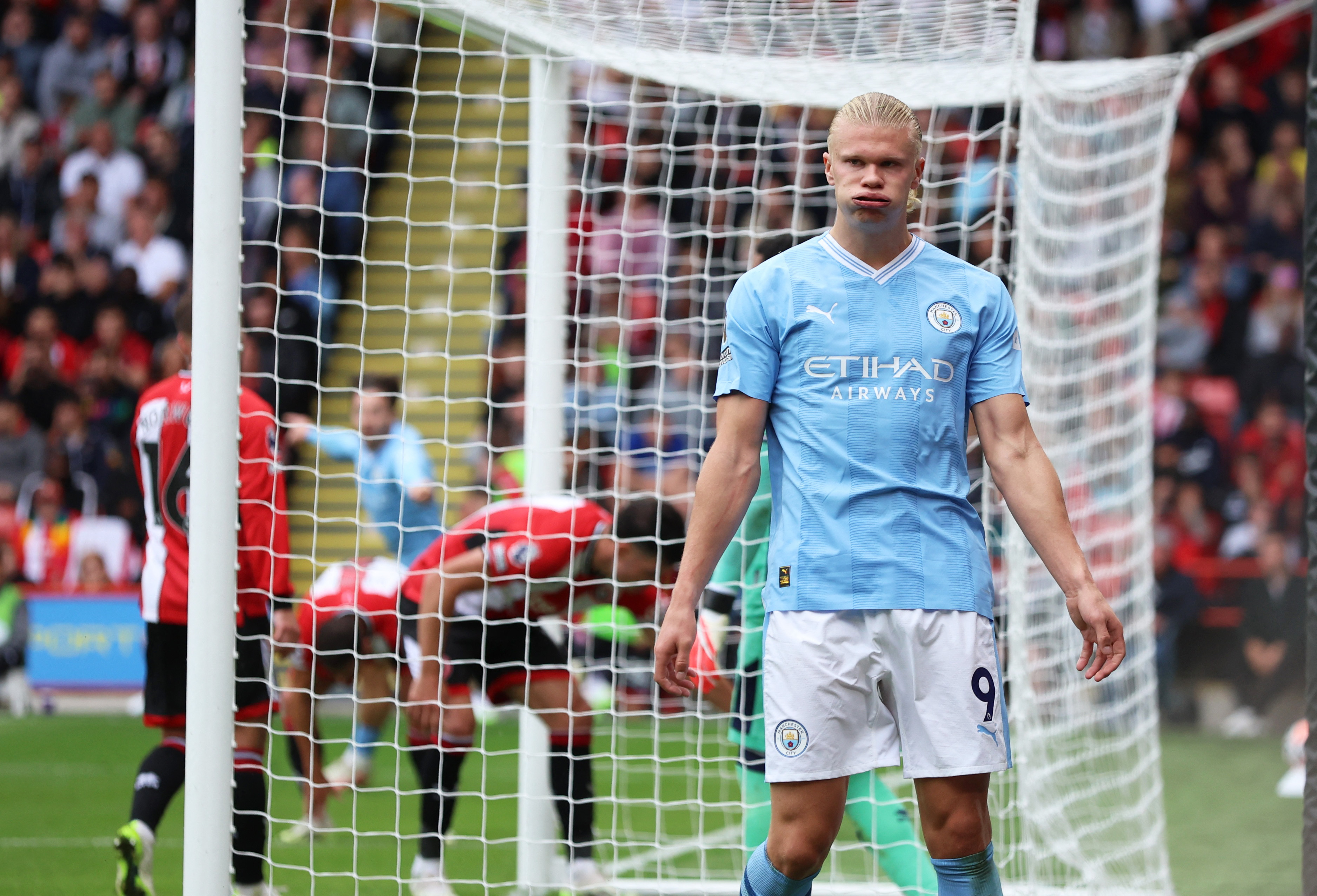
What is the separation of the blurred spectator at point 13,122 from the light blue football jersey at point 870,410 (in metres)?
14.1

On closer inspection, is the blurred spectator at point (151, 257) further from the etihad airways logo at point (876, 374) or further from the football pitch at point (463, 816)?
the etihad airways logo at point (876, 374)

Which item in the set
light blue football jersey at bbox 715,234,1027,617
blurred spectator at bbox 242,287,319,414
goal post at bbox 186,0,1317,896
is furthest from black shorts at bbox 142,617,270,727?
blurred spectator at bbox 242,287,319,414

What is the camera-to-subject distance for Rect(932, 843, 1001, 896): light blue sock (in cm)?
318

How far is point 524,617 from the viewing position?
5.68 meters

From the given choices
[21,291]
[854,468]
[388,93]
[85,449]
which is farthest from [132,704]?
[854,468]

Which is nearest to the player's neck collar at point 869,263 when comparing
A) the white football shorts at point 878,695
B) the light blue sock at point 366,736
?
the white football shorts at point 878,695

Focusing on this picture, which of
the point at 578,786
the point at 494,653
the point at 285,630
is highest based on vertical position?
the point at 285,630

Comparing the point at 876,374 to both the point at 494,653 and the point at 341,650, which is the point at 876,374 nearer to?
the point at 494,653

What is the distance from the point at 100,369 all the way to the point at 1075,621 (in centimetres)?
1236

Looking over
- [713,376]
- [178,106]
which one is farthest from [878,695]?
[178,106]

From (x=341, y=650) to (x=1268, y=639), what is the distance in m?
7.46

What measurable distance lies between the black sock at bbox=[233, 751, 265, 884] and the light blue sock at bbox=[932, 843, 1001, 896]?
8.32 ft

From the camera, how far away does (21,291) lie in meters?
14.8

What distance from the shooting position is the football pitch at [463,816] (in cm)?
593
